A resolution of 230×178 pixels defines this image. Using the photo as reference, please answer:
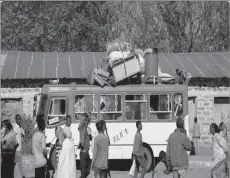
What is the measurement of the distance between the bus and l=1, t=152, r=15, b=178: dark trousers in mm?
3996

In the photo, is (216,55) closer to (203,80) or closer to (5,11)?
(203,80)

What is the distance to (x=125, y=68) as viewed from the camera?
17.6 meters

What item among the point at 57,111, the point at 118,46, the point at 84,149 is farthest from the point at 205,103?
the point at 84,149

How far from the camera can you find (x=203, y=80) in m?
26.6

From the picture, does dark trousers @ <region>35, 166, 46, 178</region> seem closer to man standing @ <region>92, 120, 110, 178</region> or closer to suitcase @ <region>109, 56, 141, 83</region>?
man standing @ <region>92, 120, 110, 178</region>

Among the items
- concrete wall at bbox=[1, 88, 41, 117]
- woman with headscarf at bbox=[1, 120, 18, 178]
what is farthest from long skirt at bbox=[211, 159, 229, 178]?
concrete wall at bbox=[1, 88, 41, 117]

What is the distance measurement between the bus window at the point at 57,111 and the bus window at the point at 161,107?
9.19ft

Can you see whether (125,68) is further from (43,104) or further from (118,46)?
(43,104)

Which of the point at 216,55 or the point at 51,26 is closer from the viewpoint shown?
the point at 216,55

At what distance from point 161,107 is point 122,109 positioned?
127 centimetres

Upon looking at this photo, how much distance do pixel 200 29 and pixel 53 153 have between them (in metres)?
25.3

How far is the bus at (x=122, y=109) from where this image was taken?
1714 centimetres

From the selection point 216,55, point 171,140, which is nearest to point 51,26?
point 216,55

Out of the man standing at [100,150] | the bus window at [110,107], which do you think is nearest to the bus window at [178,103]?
the bus window at [110,107]
